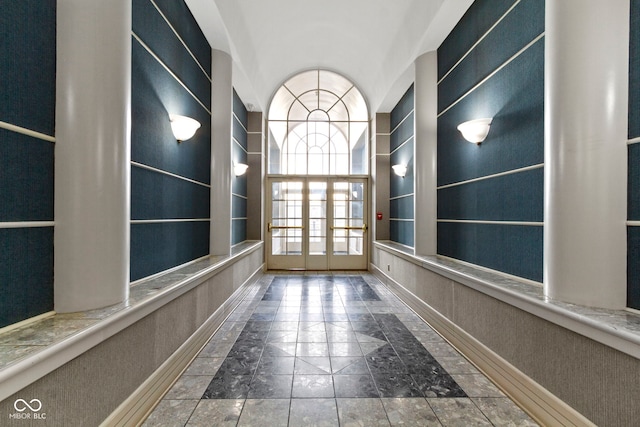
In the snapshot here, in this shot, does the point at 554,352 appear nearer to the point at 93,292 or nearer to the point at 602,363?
the point at 602,363

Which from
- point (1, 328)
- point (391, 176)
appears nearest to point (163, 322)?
point (1, 328)

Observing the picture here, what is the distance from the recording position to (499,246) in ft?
8.22

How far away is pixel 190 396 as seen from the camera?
1912mm

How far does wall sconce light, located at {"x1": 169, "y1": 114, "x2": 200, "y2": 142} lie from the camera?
8.49 feet

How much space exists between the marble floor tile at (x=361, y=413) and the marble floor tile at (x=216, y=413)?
2.10 feet

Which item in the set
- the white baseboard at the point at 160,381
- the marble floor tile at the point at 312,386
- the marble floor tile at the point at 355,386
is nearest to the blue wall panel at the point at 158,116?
the white baseboard at the point at 160,381

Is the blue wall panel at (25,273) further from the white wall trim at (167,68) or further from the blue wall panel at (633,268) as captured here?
the blue wall panel at (633,268)

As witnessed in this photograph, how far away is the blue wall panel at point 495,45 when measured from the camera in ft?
6.98

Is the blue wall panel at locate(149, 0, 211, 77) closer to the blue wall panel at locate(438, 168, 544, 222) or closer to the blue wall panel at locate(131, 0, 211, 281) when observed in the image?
the blue wall panel at locate(131, 0, 211, 281)

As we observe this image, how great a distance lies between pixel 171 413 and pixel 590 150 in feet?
9.38

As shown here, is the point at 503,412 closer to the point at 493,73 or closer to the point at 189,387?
the point at 189,387

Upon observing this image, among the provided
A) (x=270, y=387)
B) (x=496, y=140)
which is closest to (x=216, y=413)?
(x=270, y=387)

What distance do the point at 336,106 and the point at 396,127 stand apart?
155 centimetres

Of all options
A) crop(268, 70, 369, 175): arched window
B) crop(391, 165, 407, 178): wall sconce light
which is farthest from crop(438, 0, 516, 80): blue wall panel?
crop(268, 70, 369, 175): arched window
